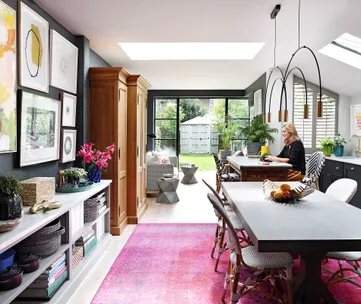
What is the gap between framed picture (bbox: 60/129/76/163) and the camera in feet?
11.4

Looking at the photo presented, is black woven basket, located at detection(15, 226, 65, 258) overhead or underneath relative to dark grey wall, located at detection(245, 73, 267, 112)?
underneath

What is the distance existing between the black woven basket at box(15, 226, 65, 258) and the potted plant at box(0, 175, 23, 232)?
39 cm


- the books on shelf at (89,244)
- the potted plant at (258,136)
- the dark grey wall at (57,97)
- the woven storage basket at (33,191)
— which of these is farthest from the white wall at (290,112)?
the woven storage basket at (33,191)

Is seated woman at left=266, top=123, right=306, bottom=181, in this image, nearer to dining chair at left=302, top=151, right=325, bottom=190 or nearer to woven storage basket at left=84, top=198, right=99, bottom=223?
dining chair at left=302, top=151, right=325, bottom=190

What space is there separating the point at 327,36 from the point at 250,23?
1.32 m

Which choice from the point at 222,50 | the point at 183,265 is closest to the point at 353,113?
the point at 222,50

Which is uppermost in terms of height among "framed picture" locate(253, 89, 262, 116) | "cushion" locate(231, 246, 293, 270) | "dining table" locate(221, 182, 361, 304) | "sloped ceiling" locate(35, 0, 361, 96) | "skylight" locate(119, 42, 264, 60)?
"skylight" locate(119, 42, 264, 60)

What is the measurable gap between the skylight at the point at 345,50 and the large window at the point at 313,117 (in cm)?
155

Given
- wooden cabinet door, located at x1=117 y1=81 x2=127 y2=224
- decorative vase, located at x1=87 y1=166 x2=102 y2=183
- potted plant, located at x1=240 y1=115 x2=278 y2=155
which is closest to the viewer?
decorative vase, located at x1=87 y1=166 x2=102 y2=183

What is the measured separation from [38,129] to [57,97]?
0.59 m

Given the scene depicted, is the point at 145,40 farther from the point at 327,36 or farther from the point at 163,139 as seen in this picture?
the point at 163,139

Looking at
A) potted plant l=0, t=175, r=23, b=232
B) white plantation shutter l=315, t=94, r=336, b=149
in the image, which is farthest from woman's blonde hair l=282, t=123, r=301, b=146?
potted plant l=0, t=175, r=23, b=232

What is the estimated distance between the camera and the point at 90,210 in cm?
324

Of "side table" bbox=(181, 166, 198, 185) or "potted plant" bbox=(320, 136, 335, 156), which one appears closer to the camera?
"potted plant" bbox=(320, 136, 335, 156)
